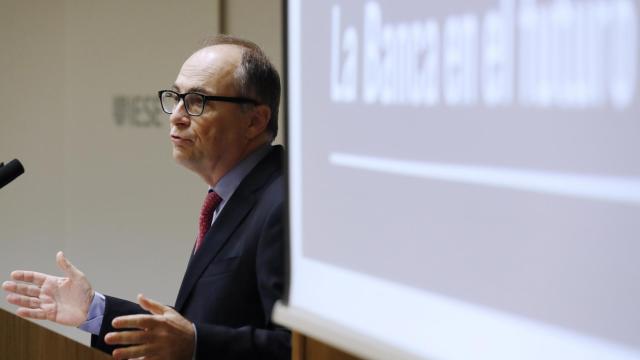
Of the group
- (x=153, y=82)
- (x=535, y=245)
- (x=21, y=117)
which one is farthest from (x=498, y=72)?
(x=21, y=117)

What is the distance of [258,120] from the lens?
2.22 metres

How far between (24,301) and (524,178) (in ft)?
4.74

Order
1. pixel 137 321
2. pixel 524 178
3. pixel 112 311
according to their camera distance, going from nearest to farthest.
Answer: pixel 524 178 → pixel 137 321 → pixel 112 311

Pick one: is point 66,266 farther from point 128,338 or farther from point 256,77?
point 256,77

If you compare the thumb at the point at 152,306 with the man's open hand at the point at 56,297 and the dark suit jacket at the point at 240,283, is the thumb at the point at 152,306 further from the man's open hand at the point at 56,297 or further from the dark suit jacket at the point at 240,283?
the man's open hand at the point at 56,297

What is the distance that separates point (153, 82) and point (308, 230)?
2901 millimetres

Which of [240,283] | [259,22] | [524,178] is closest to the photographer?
[524,178]

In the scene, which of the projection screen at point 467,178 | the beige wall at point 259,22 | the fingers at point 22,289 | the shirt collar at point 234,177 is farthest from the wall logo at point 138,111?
the projection screen at point 467,178

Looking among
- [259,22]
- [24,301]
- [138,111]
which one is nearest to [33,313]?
[24,301]

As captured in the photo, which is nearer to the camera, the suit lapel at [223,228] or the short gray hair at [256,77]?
the suit lapel at [223,228]

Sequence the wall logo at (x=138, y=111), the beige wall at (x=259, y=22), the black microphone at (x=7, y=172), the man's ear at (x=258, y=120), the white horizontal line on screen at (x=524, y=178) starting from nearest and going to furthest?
the white horizontal line on screen at (x=524, y=178) → the black microphone at (x=7, y=172) → the man's ear at (x=258, y=120) → the beige wall at (x=259, y=22) → the wall logo at (x=138, y=111)

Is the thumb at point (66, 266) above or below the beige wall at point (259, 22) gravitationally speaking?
below

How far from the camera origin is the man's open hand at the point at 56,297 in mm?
2012

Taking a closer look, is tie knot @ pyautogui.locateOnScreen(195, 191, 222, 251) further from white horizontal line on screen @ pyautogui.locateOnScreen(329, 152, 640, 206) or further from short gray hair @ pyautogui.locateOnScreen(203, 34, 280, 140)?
white horizontal line on screen @ pyautogui.locateOnScreen(329, 152, 640, 206)
